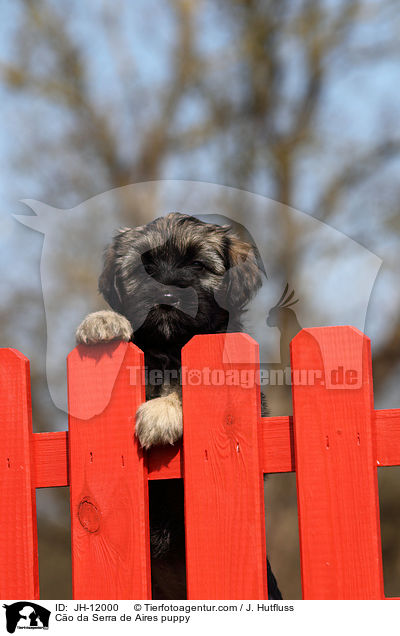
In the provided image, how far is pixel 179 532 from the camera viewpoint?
2764 millimetres

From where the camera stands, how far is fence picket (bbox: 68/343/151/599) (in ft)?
7.23

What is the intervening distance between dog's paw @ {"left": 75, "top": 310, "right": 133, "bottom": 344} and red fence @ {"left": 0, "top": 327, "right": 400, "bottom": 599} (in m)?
0.04

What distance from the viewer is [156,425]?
2.15 m

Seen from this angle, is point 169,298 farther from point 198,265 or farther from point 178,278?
point 198,265

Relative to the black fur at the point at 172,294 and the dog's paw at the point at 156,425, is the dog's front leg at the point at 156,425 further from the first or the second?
the black fur at the point at 172,294

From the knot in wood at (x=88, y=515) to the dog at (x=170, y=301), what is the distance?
458mm

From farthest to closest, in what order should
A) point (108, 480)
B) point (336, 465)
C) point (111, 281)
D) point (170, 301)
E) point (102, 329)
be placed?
point (111, 281)
point (170, 301)
point (102, 329)
point (108, 480)
point (336, 465)

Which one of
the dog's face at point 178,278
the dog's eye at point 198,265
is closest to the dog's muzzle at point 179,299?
the dog's face at point 178,278

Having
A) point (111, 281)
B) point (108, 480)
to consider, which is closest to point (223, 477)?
point (108, 480)

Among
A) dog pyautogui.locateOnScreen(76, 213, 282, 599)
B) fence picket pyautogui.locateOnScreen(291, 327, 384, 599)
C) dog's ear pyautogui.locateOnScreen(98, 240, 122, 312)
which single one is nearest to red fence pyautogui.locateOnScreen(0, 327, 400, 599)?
fence picket pyautogui.locateOnScreen(291, 327, 384, 599)

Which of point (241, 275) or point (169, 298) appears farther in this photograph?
point (241, 275)

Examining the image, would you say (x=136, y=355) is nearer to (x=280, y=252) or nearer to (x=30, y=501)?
(x=30, y=501)

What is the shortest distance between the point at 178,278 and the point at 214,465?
1.03m

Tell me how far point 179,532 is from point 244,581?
2.33ft
